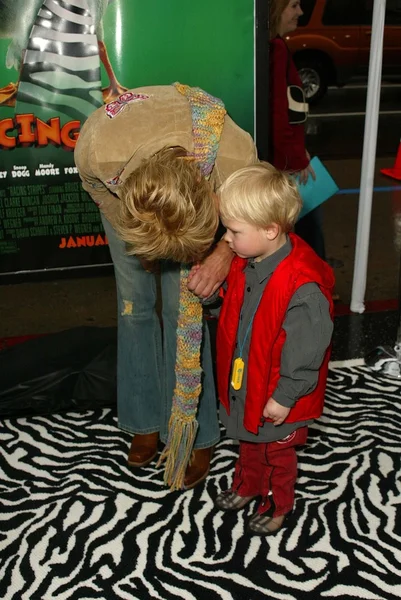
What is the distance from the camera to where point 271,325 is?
2.17 m

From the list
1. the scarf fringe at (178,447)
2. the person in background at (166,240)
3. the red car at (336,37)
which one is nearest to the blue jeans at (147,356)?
the person in background at (166,240)

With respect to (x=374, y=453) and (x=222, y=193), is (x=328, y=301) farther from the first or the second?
(x=374, y=453)

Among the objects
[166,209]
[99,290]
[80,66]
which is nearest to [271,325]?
[166,209]

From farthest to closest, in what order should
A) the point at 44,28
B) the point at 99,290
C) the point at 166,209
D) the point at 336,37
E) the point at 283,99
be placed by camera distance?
the point at 336,37
the point at 99,290
the point at 283,99
the point at 44,28
the point at 166,209

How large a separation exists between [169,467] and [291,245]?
933 millimetres

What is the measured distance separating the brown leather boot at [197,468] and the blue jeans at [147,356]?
30 millimetres

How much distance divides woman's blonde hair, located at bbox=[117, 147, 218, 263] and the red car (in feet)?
32.4

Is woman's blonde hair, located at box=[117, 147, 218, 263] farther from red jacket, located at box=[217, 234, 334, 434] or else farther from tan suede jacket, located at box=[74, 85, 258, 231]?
red jacket, located at box=[217, 234, 334, 434]

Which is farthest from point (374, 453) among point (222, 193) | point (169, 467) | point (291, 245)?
point (222, 193)

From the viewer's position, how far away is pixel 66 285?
473 centimetres

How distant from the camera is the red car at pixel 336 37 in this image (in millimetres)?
11086

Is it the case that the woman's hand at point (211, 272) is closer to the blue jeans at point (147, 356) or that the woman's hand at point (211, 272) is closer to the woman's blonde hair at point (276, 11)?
the blue jeans at point (147, 356)

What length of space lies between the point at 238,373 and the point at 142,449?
69 centimetres

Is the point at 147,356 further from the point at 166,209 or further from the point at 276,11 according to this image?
the point at 276,11
